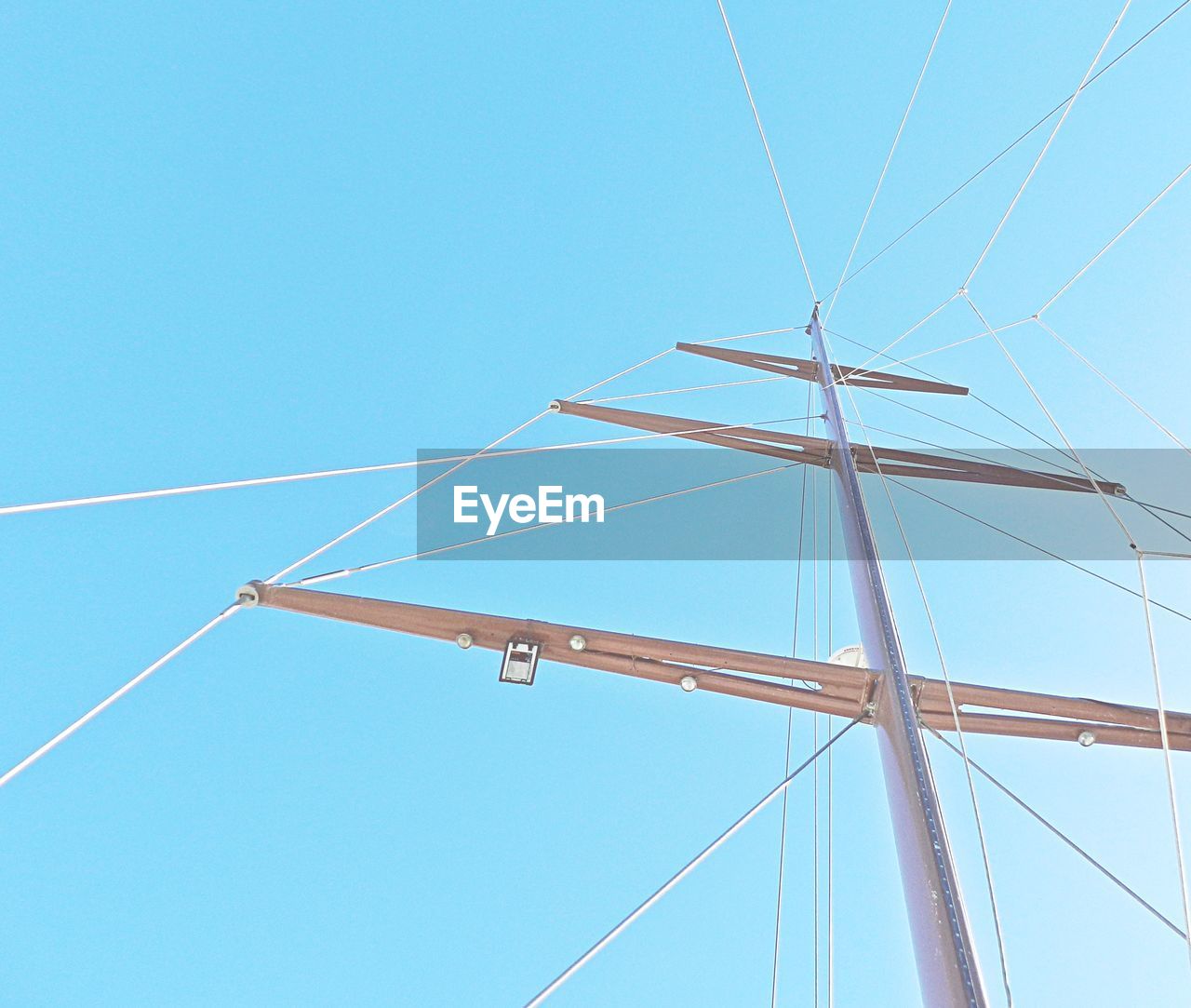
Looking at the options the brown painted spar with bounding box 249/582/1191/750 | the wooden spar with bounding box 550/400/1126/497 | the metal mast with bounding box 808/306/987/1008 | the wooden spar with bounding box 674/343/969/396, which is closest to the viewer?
the metal mast with bounding box 808/306/987/1008

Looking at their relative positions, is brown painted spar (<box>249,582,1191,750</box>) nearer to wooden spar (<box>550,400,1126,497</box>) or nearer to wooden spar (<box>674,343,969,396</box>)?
wooden spar (<box>550,400,1126,497</box>)

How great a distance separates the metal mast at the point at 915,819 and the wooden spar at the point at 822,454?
122 inches

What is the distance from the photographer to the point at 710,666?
5.00 m

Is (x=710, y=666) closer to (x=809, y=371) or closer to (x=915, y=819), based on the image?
(x=915, y=819)

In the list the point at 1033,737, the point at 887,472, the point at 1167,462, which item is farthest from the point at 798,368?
the point at 1033,737

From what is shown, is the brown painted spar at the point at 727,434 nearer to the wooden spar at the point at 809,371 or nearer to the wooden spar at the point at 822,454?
the wooden spar at the point at 822,454

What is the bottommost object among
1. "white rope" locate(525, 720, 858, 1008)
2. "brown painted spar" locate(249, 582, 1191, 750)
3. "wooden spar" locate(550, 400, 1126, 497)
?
"white rope" locate(525, 720, 858, 1008)

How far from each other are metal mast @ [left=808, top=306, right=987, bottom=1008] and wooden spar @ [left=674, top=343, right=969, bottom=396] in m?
5.66

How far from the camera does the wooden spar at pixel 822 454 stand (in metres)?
9.51

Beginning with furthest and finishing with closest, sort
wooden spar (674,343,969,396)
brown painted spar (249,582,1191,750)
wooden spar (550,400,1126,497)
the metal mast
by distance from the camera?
wooden spar (674,343,969,396), wooden spar (550,400,1126,497), brown painted spar (249,582,1191,750), the metal mast

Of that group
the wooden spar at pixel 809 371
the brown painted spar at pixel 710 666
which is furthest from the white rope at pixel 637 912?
the wooden spar at pixel 809 371

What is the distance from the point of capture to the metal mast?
129 inches

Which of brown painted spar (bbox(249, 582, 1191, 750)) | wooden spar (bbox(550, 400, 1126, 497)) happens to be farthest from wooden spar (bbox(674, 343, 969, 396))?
brown painted spar (bbox(249, 582, 1191, 750))

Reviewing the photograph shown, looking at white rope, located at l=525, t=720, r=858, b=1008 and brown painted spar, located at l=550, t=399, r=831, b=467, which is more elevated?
brown painted spar, located at l=550, t=399, r=831, b=467
